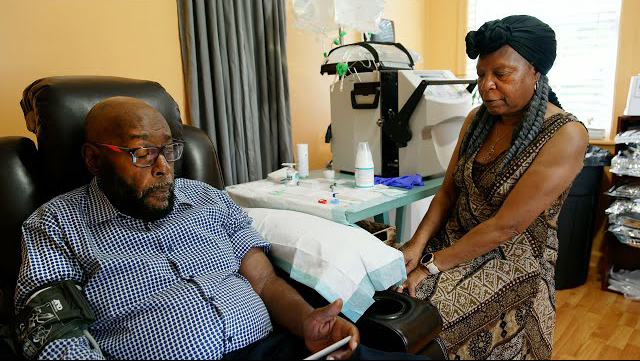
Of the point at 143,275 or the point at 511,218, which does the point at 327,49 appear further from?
the point at 143,275

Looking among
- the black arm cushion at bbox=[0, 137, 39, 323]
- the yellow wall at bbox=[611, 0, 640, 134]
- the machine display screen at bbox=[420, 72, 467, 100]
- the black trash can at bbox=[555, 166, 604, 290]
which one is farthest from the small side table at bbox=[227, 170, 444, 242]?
the yellow wall at bbox=[611, 0, 640, 134]

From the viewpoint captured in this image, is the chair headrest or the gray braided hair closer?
the chair headrest

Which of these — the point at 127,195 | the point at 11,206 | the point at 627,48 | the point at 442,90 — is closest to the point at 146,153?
the point at 127,195

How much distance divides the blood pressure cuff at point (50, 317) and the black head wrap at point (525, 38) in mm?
1288

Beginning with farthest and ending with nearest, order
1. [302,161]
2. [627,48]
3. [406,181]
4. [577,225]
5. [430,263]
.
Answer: [627,48] → [577,225] → [302,161] → [406,181] → [430,263]

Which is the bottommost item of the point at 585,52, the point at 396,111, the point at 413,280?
the point at 413,280

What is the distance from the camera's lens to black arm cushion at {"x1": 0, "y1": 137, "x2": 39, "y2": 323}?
105cm

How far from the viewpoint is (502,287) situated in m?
1.24

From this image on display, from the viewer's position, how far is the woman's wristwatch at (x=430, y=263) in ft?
4.36

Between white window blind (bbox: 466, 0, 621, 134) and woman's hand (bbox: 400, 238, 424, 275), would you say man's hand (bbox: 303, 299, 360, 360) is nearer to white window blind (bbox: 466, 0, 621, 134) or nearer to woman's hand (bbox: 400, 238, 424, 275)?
woman's hand (bbox: 400, 238, 424, 275)

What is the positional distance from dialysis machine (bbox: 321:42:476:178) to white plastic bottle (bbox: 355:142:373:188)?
0.54ft

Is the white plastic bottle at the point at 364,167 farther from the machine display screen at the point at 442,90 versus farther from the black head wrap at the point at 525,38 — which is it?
the black head wrap at the point at 525,38

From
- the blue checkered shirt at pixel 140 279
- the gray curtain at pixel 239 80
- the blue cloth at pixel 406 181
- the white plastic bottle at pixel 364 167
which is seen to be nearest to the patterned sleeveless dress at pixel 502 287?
the blue cloth at pixel 406 181

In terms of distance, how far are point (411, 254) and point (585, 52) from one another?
2101mm
